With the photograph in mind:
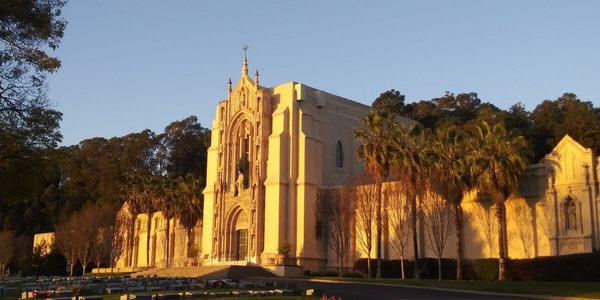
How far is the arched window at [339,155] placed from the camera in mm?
58594

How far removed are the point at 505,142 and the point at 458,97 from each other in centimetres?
5699

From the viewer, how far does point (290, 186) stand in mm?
54281

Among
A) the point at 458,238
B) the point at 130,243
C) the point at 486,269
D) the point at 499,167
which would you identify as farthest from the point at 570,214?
Result: the point at 130,243

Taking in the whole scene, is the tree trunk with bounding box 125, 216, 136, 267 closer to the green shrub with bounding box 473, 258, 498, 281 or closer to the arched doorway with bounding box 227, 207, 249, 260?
the arched doorway with bounding box 227, 207, 249, 260

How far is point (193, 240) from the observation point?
217 ft

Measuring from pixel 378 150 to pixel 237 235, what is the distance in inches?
747

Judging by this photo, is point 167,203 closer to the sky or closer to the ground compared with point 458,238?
closer to the sky

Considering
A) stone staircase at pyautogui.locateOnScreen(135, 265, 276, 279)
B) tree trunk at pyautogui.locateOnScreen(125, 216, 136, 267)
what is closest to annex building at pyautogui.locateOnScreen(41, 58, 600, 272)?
stone staircase at pyautogui.locateOnScreen(135, 265, 276, 279)

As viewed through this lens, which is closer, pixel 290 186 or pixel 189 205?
pixel 290 186

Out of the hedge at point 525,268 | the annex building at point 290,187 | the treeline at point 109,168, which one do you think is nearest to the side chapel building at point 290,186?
the annex building at point 290,187

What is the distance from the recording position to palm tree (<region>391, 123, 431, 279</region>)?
42.7 metres

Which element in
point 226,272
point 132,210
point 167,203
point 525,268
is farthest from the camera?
point 132,210

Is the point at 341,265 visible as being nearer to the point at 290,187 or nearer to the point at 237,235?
the point at 290,187

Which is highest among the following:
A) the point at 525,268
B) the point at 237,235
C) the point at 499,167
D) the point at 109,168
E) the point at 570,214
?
the point at 109,168
